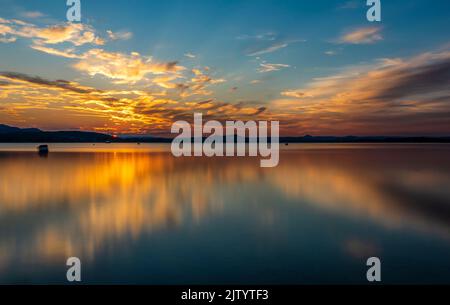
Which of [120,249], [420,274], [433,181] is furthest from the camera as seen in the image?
Answer: [433,181]

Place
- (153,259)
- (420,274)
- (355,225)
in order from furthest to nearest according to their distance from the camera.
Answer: (355,225) < (153,259) < (420,274)

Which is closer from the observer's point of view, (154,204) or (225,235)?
(225,235)

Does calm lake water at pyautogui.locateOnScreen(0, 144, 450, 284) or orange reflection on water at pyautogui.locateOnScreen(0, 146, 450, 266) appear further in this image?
orange reflection on water at pyautogui.locateOnScreen(0, 146, 450, 266)

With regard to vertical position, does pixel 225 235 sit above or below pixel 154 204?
below

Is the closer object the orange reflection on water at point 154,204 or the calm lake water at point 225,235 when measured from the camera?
the calm lake water at point 225,235

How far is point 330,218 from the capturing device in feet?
50.4

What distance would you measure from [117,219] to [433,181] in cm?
2866
